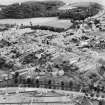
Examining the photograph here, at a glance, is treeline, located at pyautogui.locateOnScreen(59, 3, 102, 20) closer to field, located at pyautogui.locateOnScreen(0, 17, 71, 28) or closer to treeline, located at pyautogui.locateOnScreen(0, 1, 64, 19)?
field, located at pyautogui.locateOnScreen(0, 17, 71, 28)

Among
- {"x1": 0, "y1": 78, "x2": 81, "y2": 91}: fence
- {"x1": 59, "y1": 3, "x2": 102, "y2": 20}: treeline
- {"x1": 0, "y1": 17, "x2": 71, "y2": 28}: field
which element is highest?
{"x1": 59, "y1": 3, "x2": 102, "y2": 20}: treeline

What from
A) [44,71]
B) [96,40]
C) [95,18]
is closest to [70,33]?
[96,40]

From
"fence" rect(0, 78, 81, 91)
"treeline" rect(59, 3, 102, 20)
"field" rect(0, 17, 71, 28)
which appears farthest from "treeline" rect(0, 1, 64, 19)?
"fence" rect(0, 78, 81, 91)

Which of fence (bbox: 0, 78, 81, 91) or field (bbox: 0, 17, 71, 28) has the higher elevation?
field (bbox: 0, 17, 71, 28)

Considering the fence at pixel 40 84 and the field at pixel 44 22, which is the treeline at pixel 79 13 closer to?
the field at pixel 44 22

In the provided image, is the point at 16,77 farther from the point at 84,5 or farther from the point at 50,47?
the point at 84,5

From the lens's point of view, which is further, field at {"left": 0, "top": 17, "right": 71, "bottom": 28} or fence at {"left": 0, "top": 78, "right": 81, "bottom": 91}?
field at {"left": 0, "top": 17, "right": 71, "bottom": 28}

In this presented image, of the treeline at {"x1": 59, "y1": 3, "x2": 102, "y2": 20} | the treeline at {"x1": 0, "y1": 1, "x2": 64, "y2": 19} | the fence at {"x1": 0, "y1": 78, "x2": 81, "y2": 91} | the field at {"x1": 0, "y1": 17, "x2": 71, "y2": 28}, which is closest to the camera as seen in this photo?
the fence at {"x1": 0, "y1": 78, "x2": 81, "y2": 91}
